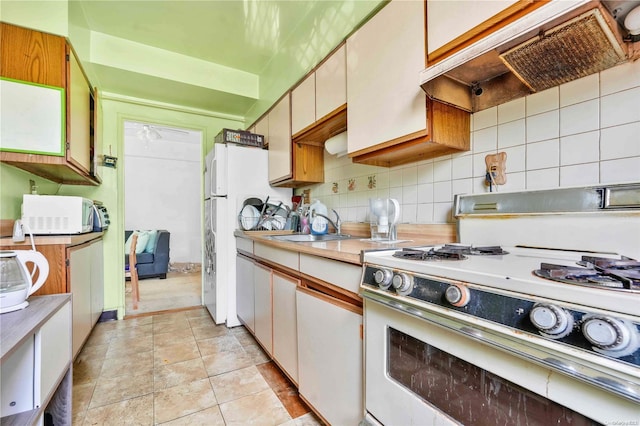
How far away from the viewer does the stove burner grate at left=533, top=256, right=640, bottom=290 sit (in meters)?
0.49

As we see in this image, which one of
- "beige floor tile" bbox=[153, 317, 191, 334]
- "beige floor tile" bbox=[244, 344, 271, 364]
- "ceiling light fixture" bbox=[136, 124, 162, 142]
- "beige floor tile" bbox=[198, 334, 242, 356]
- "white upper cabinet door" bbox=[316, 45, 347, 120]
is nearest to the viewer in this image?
"white upper cabinet door" bbox=[316, 45, 347, 120]

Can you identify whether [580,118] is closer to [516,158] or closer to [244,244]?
[516,158]

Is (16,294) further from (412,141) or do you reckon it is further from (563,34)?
(563,34)

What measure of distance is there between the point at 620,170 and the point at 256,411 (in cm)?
181

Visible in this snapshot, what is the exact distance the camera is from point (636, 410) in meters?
0.43

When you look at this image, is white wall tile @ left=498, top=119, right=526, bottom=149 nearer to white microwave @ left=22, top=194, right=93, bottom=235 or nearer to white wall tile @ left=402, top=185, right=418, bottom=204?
white wall tile @ left=402, top=185, right=418, bottom=204

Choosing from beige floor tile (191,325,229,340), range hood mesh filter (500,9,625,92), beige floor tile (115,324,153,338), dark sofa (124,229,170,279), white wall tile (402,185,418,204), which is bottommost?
beige floor tile (115,324,153,338)

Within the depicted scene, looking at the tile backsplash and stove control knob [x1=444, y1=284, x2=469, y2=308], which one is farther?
the tile backsplash

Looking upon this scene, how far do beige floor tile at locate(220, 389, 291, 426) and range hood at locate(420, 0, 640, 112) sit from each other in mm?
1657

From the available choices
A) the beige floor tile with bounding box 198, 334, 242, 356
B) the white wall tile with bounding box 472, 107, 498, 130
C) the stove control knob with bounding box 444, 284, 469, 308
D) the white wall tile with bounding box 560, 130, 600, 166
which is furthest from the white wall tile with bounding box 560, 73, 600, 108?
the beige floor tile with bounding box 198, 334, 242, 356

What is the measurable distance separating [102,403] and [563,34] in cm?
255

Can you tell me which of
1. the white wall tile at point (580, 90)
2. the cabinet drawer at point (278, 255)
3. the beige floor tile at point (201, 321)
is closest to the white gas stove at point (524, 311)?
the white wall tile at point (580, 90)

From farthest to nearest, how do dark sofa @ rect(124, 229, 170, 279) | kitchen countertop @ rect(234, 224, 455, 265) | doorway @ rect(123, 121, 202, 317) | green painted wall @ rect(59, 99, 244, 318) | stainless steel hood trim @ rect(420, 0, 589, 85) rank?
doorway @ rect(123, 121, 202, 317) < dark sofa @ rect(124, 229, 170, 279) < green painted wall @ rect(59, 99, 244, 318) < kitchen countertop @ rect(234, 224, 455, 265) < stainless steel hood trim @ rect(420, 0, 589, 85)

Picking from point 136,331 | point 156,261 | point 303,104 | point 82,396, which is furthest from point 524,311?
point 156,261
